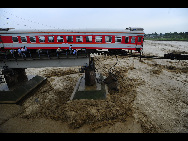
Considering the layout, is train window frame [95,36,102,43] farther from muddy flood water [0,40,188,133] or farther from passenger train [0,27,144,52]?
muddy flood water [0,40,188,133]

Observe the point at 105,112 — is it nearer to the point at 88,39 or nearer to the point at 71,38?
the point at 88,39

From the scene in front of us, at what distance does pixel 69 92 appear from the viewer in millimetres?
19812

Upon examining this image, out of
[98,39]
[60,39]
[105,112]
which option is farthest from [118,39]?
[105,112]

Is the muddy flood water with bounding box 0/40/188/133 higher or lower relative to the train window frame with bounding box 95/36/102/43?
lower

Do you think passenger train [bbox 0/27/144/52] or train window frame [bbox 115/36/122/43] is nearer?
passenger train [bbox 0/27/144/52]

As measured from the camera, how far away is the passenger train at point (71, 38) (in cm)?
1616

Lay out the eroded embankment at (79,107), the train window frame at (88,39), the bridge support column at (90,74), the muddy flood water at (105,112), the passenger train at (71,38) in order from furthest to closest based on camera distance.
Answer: the bridge support column at (90,74)
the train window frame at (88,39)
the passenger train at (71,38)
the eroded embankment at (79,107)
the muddy flood water at (105,112)

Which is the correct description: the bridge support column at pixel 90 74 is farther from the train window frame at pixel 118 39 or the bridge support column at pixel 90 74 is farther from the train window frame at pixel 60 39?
the train window frame at pixel 60 39

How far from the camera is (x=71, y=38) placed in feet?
53.6

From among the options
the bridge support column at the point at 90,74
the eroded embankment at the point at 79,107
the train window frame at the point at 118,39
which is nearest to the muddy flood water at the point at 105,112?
the eroded embankment at the point at 79,107

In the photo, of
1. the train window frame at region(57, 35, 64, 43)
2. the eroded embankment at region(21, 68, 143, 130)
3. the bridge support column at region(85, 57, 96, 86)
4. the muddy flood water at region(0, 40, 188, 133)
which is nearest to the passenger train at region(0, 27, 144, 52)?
the train window frame at region(57, 35, 64, 43)

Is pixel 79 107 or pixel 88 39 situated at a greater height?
pixel 88 39

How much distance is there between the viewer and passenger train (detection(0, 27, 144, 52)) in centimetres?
1616

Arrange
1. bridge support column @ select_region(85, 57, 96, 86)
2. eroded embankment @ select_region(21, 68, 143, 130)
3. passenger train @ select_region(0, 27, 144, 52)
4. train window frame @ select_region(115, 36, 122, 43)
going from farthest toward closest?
bridge support column @ select_region(85, 57, 96, 86) → train window frame @ select_region(115, 36, 122, 43) → passenger train @ select_region(0, 27, 144, 52) → eroded embankment @ select_region(21, 68, 143, 130)
